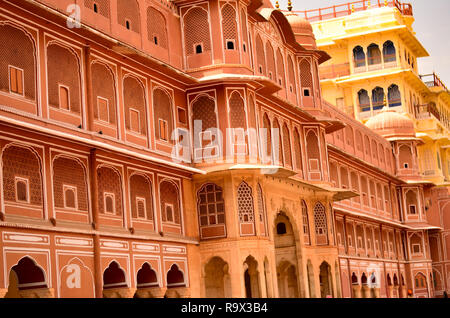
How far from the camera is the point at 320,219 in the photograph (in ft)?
111

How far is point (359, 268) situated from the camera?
42.2m

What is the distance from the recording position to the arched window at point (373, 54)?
57219 mm

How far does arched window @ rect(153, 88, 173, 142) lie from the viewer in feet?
82.8

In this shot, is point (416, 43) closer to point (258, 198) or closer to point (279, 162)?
point (279, 162)

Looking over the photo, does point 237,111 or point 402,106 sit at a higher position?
point 402,106

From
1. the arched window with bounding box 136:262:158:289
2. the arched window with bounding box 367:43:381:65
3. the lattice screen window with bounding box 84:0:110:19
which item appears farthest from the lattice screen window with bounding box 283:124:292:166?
the arched window with bounding box 367:43:381:65

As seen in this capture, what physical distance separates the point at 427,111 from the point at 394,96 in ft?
15.0

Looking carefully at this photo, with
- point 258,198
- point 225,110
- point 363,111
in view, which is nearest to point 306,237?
point 258,198

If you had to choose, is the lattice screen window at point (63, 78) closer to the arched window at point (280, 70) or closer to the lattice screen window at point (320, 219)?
the arched window at point (280, 70)

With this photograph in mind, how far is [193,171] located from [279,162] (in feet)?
20.7

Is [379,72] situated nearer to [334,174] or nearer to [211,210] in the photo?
[334,174]

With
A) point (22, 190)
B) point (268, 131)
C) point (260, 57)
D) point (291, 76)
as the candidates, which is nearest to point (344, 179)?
point (291, 76)

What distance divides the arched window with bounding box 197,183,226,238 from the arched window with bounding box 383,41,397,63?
33099mm

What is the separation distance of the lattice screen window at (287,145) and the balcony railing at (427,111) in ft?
91.7
